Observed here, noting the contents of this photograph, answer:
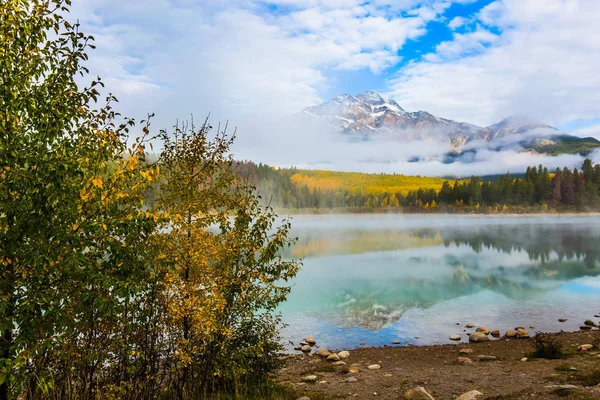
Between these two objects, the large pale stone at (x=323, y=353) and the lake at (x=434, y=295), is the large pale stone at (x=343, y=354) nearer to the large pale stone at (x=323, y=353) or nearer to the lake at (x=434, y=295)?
the large pale stone at (x=323, y=353)

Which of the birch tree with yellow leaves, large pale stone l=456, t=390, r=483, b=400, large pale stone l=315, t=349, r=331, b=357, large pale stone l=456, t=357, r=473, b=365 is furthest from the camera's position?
large pale stone l=315, t=349, r=331, b=357

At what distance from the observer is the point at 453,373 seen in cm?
1703

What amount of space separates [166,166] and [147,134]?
3.31 m

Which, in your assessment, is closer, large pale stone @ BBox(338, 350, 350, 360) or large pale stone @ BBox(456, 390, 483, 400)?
large pale stone @ BBox(456, 390, 483, 400)

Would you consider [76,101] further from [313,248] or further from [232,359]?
[313,248]

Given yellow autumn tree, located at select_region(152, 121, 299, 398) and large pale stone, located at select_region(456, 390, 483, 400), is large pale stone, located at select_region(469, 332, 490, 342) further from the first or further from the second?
yellow autumn tree, located at select_region(152, 121, 299, 398)

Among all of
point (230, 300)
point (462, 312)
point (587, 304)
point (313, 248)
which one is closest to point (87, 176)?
point (230, 300)

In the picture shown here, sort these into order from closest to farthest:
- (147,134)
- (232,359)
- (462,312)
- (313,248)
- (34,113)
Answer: (34,113) < (147,134) < (232,359) < (462,312) < (313,248)

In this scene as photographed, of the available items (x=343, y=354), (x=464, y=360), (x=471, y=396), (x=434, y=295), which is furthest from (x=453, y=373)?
(x=434, y=295)

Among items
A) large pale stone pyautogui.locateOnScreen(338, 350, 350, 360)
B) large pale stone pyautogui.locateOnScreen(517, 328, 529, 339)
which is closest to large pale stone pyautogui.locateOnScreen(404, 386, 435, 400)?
large pale stone pyautogui.locateOnScreen(338, 350, 350, 360)

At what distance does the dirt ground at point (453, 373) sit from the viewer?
13.0 metres

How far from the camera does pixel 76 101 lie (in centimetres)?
770

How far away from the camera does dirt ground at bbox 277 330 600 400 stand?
13031 millimetres

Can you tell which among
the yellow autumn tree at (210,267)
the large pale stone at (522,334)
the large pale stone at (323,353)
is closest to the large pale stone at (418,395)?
the yellow autumn tree at (210,267)
